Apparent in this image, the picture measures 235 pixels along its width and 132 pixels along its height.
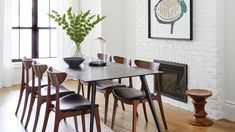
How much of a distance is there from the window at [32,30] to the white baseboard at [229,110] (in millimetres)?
4143

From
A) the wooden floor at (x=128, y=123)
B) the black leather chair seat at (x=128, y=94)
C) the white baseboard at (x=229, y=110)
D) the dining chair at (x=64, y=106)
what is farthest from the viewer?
the white baseboard at (x=229, y=110)

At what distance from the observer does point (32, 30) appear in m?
6.39

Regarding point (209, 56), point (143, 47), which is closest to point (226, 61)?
point (209, 56)

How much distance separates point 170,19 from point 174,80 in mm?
929

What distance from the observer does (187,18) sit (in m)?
4.08

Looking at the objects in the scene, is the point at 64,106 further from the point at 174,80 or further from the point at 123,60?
the point at 174,80

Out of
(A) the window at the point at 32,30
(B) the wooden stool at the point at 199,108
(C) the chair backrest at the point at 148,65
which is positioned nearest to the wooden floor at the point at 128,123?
(B) the wooden stool at the point at 199,108

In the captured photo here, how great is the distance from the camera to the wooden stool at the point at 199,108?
3623 millimetres

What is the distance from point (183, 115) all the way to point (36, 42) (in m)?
3.86

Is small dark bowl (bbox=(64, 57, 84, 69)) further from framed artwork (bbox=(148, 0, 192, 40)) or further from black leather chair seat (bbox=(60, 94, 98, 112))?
framed artwork (bbox=(148, 0, 192, 40))

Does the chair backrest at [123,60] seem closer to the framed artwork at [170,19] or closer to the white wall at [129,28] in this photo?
the framed artwork at [170,19]

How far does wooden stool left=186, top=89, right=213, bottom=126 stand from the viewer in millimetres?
3623

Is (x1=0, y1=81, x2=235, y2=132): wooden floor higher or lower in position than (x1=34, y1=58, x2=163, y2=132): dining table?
lower

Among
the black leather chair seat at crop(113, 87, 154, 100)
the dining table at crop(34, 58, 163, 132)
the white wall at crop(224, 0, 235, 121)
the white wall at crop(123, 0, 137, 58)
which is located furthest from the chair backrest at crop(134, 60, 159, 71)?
the white wall at crop(123, 0, 137, 58)
